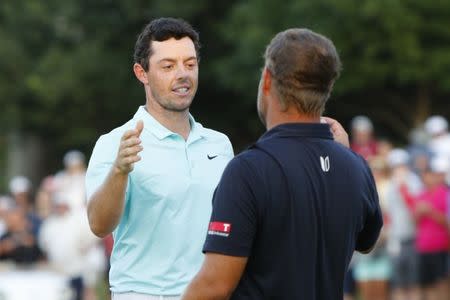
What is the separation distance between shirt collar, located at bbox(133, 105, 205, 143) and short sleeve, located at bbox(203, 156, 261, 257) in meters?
1.54

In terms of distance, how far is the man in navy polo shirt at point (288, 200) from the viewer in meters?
4.60

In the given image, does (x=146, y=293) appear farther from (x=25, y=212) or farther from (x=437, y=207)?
(x=25, y=212)

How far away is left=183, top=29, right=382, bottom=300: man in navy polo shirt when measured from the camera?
4.60 meters

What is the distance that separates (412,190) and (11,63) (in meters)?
18.8

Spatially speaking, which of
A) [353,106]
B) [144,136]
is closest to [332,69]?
[144,136]

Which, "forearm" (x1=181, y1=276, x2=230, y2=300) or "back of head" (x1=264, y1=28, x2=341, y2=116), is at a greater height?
"back of head" (x1=264, y1=28, x2=341, y2=116)

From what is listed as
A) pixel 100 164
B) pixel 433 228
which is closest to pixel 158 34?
pixel 100 164

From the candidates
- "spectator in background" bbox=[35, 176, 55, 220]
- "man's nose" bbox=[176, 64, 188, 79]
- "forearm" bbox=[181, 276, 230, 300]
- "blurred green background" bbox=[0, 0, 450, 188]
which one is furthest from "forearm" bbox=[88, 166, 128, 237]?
"blurred green background" bbox=[0, 0, 450, 188]

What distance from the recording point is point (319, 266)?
4770 millimetres

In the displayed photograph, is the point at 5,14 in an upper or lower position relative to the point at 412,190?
upper

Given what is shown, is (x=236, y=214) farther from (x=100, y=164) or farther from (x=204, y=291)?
(x=100, y=164)

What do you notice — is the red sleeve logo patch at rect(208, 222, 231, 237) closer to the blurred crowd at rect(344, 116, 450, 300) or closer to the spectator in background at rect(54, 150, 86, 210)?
the blurred crowd at rect(344, 116, 450, 300)

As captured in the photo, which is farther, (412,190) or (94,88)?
(94,88)

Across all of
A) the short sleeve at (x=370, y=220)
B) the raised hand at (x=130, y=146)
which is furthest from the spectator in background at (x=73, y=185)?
the short sleeve at (x=370, y=220)
